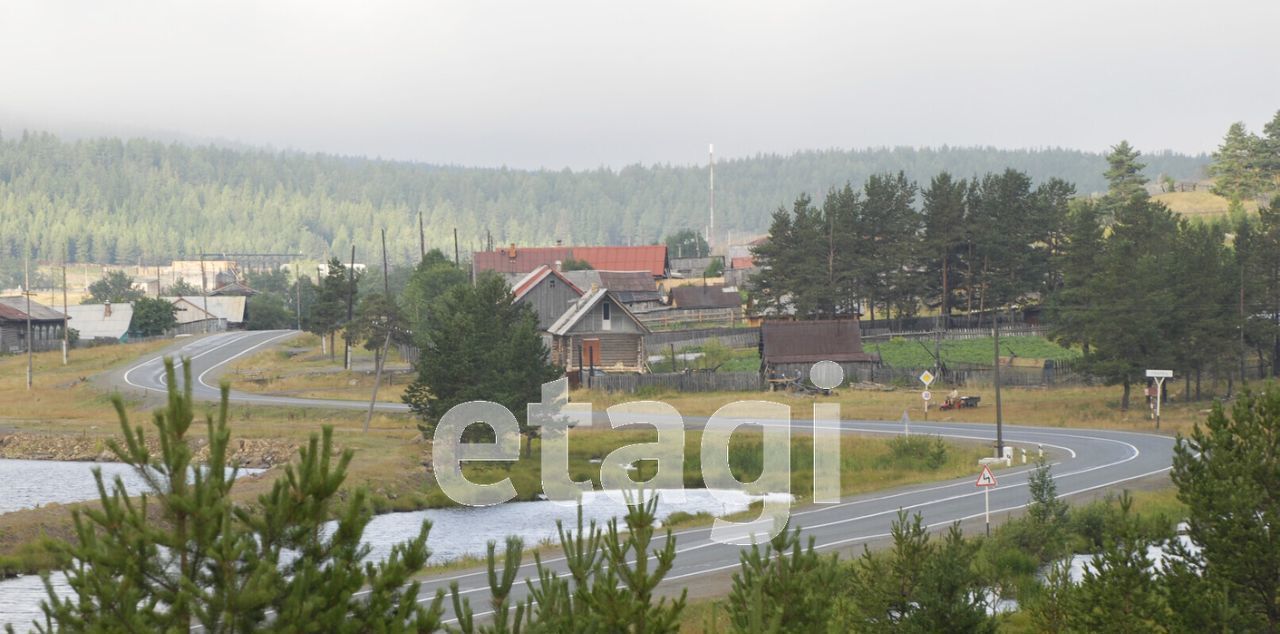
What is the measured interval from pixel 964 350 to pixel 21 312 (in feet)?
258

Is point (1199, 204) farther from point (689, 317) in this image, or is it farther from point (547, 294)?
point (547, 294)

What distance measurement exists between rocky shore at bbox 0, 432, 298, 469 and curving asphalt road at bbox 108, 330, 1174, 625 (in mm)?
9084

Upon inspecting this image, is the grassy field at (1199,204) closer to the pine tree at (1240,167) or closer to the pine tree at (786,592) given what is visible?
the pine tree at (1240,167)

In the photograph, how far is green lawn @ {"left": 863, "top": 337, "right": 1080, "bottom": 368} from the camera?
286 ft

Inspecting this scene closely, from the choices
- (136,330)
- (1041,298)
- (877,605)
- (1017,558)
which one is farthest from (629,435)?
(136,330)

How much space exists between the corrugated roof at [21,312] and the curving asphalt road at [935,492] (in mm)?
37722

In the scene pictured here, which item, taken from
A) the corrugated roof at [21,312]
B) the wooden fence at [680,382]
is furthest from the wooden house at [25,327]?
the wooden fence at [680,382]

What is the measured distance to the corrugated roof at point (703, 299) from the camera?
128 m

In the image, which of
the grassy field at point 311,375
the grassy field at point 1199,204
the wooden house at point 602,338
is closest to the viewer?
the wooden house at point 602,338

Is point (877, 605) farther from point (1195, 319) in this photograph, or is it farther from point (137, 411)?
point (137, 411)

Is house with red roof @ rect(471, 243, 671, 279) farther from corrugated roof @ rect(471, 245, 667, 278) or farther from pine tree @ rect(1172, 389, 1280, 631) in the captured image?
pine tree @ rect(1172, 389, 1280, 631)

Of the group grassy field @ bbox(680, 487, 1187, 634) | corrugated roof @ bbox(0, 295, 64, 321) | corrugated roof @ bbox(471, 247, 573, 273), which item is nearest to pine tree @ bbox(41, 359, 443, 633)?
grassy field @ bbox(680, 487, 1187, 634)

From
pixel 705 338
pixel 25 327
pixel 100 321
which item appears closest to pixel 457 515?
pixel 705 338

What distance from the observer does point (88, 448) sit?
209ft
